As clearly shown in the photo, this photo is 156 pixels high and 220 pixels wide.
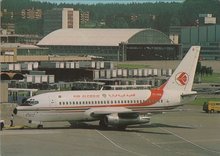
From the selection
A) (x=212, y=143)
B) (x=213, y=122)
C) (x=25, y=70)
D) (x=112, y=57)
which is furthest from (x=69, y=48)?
(x=212, y=143)

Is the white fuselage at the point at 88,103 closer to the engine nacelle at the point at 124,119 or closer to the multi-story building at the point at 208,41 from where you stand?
the engine nacelle at the point at 124,119

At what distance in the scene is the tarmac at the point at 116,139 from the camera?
83.6 ft

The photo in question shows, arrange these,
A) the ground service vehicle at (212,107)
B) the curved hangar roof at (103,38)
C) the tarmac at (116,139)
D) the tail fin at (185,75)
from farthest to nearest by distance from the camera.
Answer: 1. the curved hangar roof at (103,38)
2. the ground service vehicle at (212,107)
3. the tail fin at (185,75)
4. the tarmac at (116,139)

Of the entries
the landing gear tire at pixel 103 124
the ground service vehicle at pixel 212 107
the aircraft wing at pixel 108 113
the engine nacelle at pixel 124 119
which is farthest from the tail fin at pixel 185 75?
the ground service vehicle at pixel 212 107

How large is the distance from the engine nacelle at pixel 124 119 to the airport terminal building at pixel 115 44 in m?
125

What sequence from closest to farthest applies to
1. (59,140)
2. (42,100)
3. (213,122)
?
1. (59,140)
2. (42,100)
3. (213,122)

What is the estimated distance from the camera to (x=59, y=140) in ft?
95.7

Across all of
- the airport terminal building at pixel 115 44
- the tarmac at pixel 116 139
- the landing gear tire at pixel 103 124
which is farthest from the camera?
the airport terminal building at pixel 115 44

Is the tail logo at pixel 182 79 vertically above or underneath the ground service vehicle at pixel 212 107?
above

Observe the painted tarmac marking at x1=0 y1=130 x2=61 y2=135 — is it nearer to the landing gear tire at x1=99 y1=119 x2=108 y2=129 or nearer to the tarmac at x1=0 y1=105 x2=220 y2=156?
the tarmac at x1=0 y1=105 x2=220 y2=156

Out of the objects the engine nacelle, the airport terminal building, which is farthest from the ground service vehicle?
the airport terminal building

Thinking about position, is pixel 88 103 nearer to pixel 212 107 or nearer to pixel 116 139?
pixel 116 139

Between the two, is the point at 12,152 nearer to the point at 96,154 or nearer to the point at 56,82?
the point at 96,154

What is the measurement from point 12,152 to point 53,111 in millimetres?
10288
